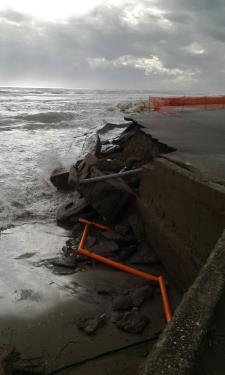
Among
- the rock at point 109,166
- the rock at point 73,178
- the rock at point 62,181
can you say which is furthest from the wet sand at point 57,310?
the rock at point 62,181

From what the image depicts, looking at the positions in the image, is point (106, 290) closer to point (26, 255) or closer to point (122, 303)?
point (122, 303)

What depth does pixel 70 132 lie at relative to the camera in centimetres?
1961

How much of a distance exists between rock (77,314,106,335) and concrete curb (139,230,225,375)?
1.92m

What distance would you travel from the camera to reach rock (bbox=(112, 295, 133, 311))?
4199 mm

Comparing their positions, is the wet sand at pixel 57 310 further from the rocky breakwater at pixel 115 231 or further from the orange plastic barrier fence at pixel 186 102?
the orange plastic barrier fence at pixel 186 102

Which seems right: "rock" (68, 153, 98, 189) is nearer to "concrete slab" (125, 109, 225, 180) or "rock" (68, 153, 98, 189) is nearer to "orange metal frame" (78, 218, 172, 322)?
"concrete slab" (125, 109, 225, 180)

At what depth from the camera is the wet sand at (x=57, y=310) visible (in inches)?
138

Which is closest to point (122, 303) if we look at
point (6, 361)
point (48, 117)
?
point (6, 361)

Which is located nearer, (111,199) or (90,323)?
(90,323)

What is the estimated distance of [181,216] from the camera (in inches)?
176

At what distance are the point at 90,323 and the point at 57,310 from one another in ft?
1.64

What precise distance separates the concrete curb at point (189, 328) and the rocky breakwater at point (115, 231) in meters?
1.89

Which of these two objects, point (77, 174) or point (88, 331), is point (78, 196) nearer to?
point (77, 174)

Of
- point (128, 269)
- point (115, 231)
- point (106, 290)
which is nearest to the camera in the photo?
point (106, 290)
